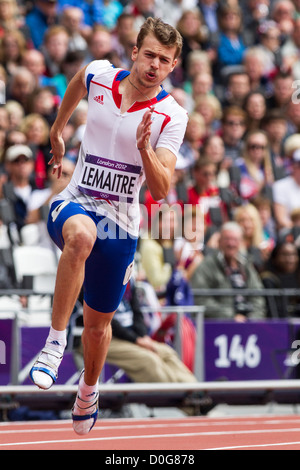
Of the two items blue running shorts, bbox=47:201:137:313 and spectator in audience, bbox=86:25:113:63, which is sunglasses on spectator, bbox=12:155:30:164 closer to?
spectator in audience, bbox=86:25:113:63

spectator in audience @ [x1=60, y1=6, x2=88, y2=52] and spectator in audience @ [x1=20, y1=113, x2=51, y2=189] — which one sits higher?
spectator in audience @ [x1=60, y1=6, x2=88, y2=52]

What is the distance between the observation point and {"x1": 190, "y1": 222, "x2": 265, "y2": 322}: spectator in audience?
36.9 ft

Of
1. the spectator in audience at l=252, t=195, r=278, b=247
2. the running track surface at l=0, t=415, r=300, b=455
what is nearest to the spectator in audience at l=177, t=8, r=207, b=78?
the spectator in audience at l=252, t=195, r=278, b=247

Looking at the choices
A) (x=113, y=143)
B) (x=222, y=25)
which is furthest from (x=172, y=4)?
(x=113, y=143)

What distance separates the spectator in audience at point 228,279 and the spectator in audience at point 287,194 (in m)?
2.06

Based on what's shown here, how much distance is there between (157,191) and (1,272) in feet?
14.3

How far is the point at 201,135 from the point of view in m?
13.9

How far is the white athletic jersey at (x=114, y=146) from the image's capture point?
6789 mm

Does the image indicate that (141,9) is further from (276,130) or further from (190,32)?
(276,130)

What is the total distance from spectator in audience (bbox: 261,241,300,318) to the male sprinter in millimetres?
4614

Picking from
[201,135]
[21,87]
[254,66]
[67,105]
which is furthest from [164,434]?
[254,66]

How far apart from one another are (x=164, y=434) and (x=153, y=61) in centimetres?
363

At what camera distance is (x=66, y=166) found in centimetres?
1102

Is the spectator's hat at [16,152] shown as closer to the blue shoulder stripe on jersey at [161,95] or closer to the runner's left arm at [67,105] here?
the runner's left arm at [67,105]
